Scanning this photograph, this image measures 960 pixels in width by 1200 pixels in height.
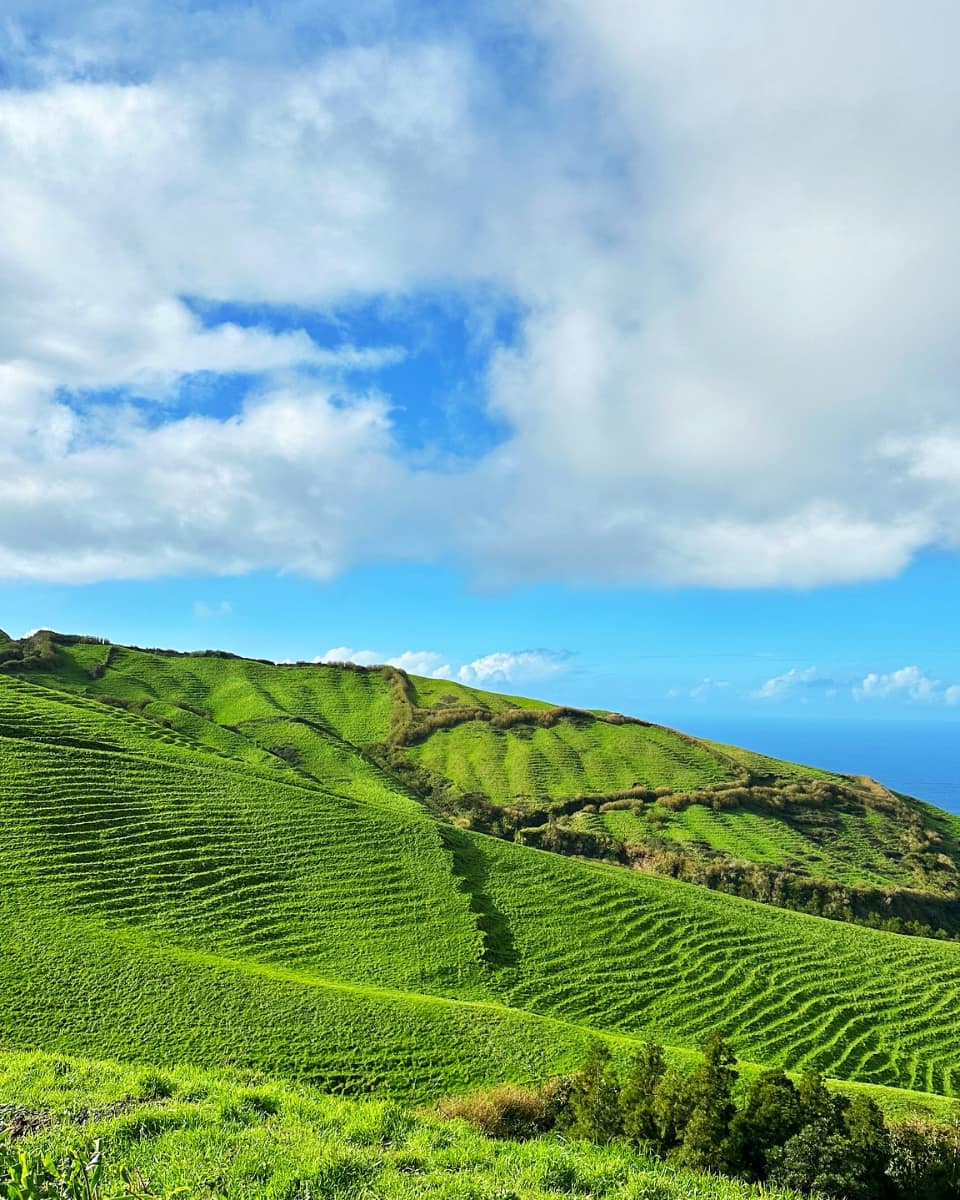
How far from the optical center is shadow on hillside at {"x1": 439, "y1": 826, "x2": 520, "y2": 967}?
43938 millimetres

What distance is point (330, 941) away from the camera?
41750mm

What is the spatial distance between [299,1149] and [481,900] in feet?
134

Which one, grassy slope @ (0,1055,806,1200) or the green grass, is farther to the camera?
the green grass

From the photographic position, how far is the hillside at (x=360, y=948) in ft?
96.5

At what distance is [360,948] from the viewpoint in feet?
136

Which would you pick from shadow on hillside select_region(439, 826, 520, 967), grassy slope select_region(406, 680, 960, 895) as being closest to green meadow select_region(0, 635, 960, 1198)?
shadow on hillside select_region(439, 826, 520, 967)

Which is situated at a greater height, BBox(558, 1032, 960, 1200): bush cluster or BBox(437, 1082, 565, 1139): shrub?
BBox(558, 1032, 960, 1200): bush cluster

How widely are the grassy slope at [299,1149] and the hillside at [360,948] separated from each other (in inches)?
515

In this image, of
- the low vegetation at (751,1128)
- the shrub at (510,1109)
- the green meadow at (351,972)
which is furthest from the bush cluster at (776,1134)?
the green meadow at (351,972)

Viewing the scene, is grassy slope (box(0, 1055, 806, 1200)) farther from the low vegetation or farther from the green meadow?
the low vegetation

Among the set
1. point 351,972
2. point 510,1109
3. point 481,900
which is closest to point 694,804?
point 481,900

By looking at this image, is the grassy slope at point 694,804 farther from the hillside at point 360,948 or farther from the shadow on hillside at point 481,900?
the shadow on hillside at point 481,900

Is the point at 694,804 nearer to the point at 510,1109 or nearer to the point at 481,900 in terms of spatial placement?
the point at 481,900

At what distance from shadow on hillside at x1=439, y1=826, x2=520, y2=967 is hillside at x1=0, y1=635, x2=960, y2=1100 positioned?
8.9 inches
